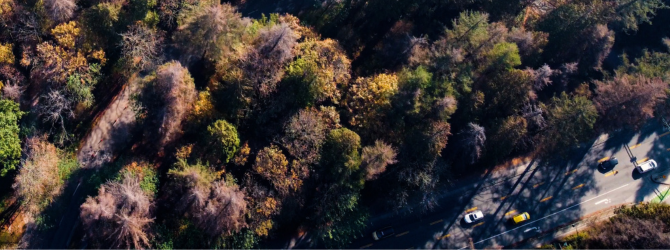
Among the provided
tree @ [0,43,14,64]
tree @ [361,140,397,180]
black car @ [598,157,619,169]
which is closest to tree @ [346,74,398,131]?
tree @ [361,140,397,180]

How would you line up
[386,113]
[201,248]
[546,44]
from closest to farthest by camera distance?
1. [201,248]
2. [386,113]
3. [546,44]

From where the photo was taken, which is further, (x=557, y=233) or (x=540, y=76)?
(x=557, y=233)

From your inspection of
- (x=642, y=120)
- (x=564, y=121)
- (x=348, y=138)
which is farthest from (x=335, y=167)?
(x=642, y=120)

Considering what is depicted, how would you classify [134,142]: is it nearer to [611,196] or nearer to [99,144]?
[99,144]

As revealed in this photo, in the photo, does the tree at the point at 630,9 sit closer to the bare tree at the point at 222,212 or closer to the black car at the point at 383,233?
the black car at the point at 383,233

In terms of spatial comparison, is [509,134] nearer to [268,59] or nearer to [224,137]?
[268,59]

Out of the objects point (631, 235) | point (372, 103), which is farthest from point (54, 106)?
point (631, 235)
